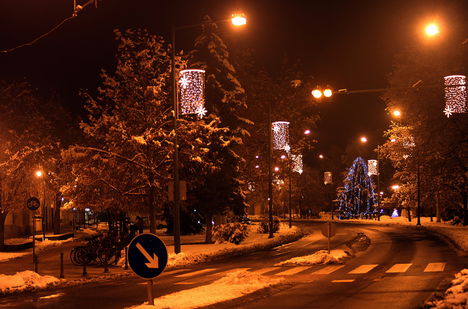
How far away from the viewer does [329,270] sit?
63.0 ft

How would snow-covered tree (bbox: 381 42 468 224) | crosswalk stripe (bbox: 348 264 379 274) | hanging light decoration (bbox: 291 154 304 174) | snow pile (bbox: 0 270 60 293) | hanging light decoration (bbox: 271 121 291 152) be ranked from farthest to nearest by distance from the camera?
hanging light decoration (bbox: 291 154 304 174)
hanging light decoration (bbox: 271 121 291 152)
snow-covered tree (bbox: 381 42 468 224)
crosswalk stripe (bbox: 348 264 379 274)
snow pile (bbox: 0 270 60 293)

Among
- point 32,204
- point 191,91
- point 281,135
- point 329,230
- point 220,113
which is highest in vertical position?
point 220,113

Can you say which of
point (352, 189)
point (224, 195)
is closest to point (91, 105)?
point (224, 195)

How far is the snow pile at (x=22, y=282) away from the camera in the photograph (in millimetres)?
15875

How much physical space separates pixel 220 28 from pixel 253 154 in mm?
9928

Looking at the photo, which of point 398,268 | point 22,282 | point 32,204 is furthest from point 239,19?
point 32,204

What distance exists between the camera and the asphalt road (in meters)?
12.6

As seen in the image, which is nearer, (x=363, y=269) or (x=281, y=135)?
(x=363, y=269)

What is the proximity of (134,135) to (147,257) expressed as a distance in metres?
17.8

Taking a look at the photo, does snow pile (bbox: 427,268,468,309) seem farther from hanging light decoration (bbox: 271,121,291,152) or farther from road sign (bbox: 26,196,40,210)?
hanging light decoration (bbox: 271,121,291,152)

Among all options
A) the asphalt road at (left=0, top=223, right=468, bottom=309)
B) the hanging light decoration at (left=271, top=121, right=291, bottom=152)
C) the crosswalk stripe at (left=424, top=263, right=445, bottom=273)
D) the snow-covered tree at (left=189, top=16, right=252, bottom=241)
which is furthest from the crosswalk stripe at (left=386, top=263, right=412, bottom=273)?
the hanging light decoration at (left=271, top=121, right=291, bottom=152)

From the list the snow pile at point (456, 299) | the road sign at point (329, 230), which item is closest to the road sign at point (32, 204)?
the road sign at point (329, 230)

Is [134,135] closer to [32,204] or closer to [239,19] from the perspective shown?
[32,204]

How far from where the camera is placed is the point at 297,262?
21.7m
